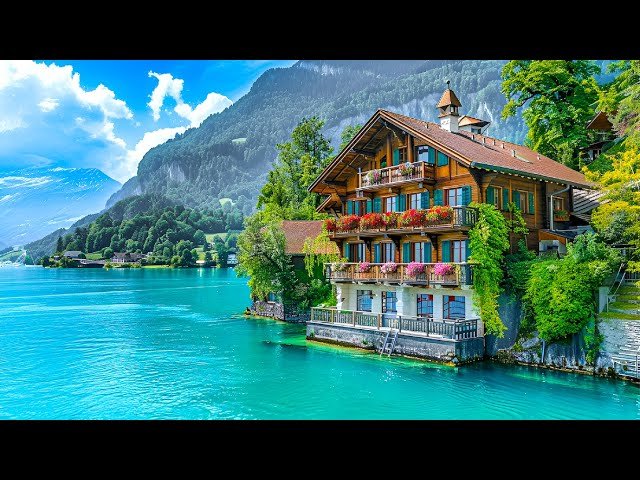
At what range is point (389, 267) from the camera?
29.4 m

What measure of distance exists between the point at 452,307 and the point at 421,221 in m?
4.62

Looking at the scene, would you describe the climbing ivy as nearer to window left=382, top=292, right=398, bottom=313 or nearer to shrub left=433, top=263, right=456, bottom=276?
shrub left=433, top=263, right=456, bottom=276

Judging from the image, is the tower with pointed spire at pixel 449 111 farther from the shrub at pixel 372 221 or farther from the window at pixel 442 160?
the shrub at pixel 372 221

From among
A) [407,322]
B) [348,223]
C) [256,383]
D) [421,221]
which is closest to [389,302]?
[407,322]

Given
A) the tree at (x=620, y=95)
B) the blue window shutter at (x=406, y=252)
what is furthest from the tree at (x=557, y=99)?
the blue window shutter at (x=406, y=252)

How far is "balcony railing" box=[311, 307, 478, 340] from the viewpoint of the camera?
84.5 ft

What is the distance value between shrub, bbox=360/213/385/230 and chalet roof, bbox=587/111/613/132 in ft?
86.0

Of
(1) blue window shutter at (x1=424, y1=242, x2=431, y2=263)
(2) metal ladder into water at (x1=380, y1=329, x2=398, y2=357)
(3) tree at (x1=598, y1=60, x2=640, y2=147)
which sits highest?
(3) tree at (x1=598, y1=60, x2=640, y2=147)

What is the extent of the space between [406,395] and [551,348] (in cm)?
773

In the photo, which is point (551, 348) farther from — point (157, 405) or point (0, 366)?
point (0, 366)

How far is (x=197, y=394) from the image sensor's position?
2145 centimetres

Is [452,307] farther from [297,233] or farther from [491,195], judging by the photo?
[297,233]

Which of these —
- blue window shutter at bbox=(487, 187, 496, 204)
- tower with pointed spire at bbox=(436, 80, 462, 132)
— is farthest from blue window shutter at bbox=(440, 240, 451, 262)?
tower with pointed spire at bbox=(436, 80, 462, 132)
